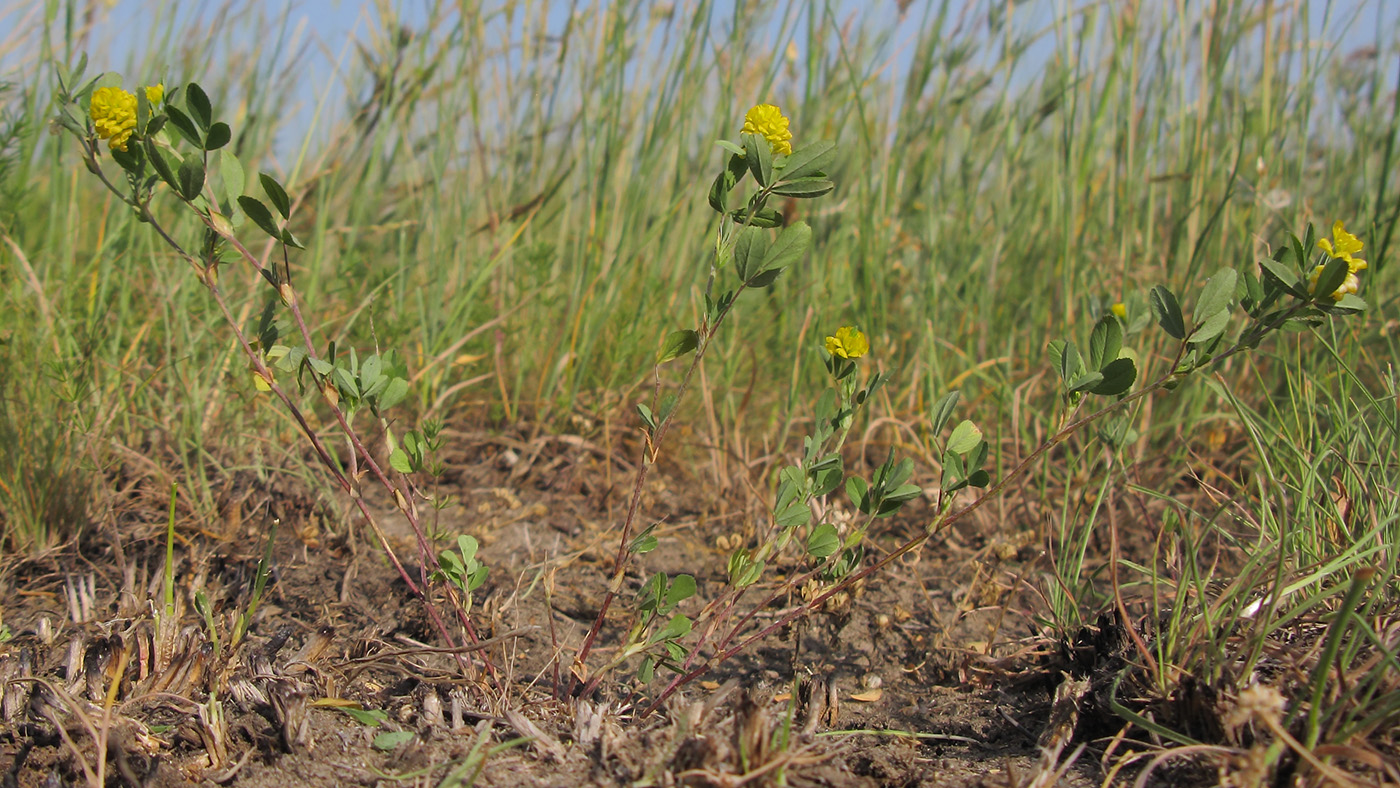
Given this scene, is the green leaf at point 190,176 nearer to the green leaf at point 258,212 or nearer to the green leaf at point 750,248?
the green leaf at point 258,212

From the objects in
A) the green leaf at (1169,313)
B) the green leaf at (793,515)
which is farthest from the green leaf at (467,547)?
the green leaf at (1169,313)

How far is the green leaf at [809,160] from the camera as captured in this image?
865 mm

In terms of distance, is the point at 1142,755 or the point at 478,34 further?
the point at 478,34

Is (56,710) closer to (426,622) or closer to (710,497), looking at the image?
(426,622)

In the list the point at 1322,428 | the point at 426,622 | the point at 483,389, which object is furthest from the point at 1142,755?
the point at 483,389

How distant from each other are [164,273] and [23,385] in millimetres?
430

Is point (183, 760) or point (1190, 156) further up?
point (1190, 156)

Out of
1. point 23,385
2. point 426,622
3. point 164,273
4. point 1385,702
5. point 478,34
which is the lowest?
point 426,622

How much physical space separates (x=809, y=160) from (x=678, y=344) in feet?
0.72

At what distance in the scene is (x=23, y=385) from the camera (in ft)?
4.51

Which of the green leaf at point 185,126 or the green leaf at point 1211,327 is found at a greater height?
the green leaf at point 185,126

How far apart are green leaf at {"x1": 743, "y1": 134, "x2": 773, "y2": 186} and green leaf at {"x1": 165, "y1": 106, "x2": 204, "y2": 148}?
542 mm

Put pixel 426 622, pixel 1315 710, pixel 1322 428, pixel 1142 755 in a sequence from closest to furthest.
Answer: pixel 1315 710, pixel 1142 755, pixel 426 622, pixel 1322 428

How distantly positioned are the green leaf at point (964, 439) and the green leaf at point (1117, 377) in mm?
132
